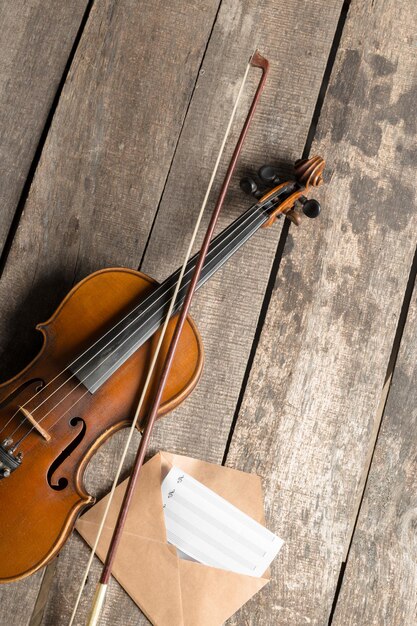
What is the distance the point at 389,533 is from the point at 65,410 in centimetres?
74

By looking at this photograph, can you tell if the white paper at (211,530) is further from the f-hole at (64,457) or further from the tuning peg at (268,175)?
the tuning peg at (268,175)

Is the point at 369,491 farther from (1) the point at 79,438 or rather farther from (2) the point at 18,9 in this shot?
(2) the point at 18,9

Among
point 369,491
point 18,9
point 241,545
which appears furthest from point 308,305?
point 18,9

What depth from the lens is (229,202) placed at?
149 cm

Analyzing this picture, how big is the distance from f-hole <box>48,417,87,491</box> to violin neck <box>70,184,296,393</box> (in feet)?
0.21

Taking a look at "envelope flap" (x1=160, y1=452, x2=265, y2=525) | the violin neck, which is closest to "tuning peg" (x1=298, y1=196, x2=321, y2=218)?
the violin neck

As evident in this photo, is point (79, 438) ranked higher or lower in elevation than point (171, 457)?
higher

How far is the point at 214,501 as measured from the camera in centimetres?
143

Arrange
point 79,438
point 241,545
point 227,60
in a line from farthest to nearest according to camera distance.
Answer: point 227,60 < point 241,545 < point 79,438

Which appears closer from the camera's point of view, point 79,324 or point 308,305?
point 79,324

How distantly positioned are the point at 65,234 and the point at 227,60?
53 cm

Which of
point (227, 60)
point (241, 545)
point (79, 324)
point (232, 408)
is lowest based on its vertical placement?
point (241, 545)

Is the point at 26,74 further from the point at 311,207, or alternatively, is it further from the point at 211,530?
the point at 211,530

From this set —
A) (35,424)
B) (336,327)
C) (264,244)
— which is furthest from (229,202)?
(35,424)
